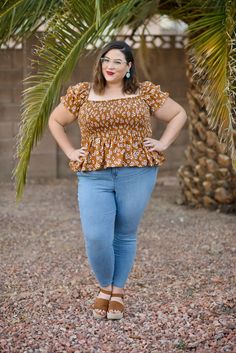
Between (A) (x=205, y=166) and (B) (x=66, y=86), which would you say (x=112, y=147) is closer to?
(A) (x=205, y=166)

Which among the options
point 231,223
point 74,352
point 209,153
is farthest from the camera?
point 209,153

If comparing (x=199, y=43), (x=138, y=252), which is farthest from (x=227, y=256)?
(x=199, y=43)

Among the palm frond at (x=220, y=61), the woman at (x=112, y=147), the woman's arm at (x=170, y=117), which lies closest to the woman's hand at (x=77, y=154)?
the woman at (x=112, y=147)

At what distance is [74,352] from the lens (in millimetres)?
4098

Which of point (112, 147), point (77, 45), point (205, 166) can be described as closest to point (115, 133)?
point (112, 147)

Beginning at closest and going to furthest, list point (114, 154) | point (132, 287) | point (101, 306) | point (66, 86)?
point (114, 154), point (101, 306), point (132, 287), point (66, 86)

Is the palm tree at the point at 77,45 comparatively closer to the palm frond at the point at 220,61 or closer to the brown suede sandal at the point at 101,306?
the palm frond at the point at 220,61

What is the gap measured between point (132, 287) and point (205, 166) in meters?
3.25

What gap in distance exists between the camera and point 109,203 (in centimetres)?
436

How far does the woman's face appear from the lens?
4.35 metres

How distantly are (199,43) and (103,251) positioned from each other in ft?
6.16

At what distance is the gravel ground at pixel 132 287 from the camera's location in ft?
14.1

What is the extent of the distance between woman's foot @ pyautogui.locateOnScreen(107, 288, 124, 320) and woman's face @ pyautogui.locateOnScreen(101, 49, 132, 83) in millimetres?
1311

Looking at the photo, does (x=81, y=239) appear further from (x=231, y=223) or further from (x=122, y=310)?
(x=122, y=310)
